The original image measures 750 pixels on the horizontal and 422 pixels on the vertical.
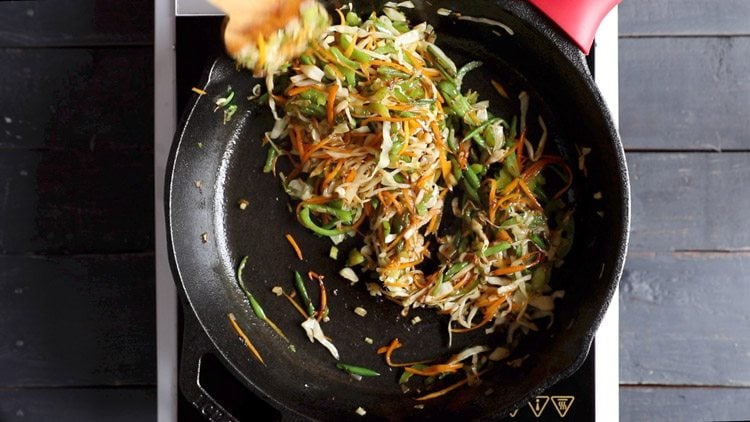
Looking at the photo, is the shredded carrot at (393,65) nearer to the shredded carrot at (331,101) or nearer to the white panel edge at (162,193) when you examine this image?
the shredded carrot at (331,101)

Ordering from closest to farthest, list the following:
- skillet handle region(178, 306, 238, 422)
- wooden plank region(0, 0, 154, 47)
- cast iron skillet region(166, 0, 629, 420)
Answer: skillet handle region(178, 306, 238, 422)
cast iron skillet region(166, 0, 629, 420)
wooden plank region(0, 0, 154, 47)

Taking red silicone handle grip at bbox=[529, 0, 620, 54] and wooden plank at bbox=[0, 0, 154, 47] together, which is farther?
wooden plank at bbox=[0, 0, 154, 47]

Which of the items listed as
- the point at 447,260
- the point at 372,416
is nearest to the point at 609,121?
the point at 447,260

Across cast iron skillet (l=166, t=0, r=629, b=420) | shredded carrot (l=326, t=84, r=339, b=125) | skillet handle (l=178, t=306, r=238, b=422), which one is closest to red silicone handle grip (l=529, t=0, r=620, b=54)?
cast iron skillet (l=166, t=0, r=629, b=420)

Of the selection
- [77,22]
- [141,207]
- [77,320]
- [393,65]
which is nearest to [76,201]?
[141,207]

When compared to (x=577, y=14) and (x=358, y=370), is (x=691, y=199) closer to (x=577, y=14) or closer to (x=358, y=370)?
(x=577, y=14)

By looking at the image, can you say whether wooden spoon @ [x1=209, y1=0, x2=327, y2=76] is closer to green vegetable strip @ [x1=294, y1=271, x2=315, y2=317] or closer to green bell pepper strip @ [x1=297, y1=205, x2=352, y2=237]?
green bell pepper strip @ [x1=297, y1=205, x2=352, y2=237]
